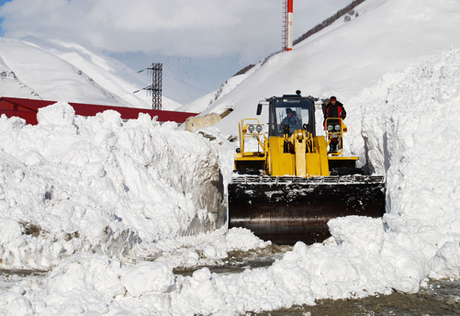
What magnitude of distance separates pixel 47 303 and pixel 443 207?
248 inches

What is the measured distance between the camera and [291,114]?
41.2 ft

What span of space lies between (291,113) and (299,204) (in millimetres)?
3010

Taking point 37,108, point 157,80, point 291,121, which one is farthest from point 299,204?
point 157,80

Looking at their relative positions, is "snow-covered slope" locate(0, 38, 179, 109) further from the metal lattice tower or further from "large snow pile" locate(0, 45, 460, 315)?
"large snow pile" locate(0, 45, 460, 315)

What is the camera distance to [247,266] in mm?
8164

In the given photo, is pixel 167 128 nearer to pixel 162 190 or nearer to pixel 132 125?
pixel 132 125

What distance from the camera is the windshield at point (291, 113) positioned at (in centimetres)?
1247

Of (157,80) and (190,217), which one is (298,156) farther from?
(157,80)

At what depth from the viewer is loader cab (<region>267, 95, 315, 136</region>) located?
12438mm

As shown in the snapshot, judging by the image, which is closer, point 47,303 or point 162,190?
point 47,303

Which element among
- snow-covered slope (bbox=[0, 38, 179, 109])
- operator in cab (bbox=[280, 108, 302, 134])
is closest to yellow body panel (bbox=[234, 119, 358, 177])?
operator in cab (bbox=[280, 108, 302, 134])

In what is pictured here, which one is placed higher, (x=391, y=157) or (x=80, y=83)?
(x=80, y=83)

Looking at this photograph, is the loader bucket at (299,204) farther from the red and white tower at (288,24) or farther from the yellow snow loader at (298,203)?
the red and white tower at (288,24)

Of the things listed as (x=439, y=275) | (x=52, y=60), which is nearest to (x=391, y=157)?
(x=439, y=275)
